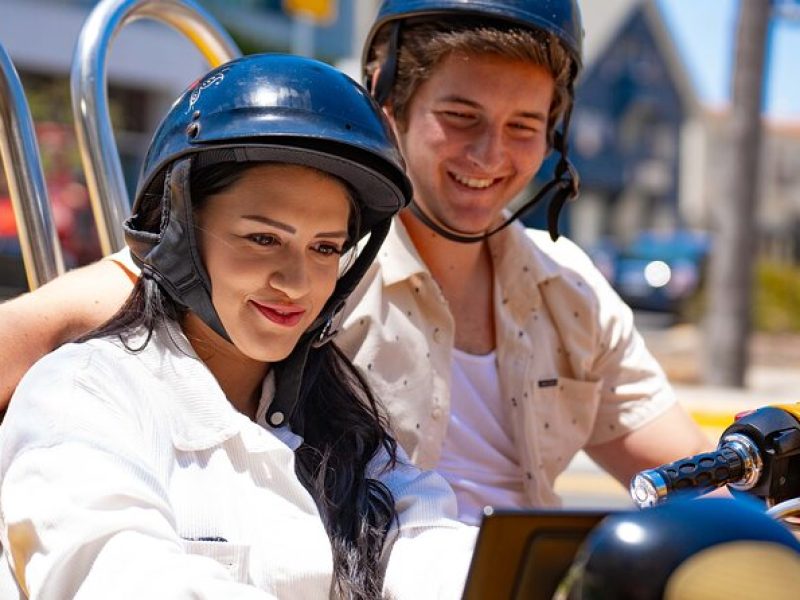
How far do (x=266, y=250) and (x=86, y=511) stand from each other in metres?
0.54

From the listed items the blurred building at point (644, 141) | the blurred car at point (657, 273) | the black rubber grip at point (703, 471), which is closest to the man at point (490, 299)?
the black rubber grip at point (703, 471)

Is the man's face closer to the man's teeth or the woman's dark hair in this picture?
the man's teeth

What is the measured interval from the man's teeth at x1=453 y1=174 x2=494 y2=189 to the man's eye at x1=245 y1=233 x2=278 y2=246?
88 cm

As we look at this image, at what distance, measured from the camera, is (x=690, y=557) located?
0.89 metres

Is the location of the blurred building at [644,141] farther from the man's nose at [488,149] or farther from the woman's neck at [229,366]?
the woman's neck at [229,366]

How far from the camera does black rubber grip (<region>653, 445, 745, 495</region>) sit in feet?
5.36

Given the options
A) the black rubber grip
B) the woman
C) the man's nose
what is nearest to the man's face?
the man's nose

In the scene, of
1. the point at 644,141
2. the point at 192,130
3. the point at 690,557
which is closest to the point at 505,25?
the point at 192,130

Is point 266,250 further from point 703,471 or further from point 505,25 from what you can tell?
point 505,25

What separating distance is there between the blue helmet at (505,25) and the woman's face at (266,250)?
82 cm

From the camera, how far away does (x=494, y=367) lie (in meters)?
2.83

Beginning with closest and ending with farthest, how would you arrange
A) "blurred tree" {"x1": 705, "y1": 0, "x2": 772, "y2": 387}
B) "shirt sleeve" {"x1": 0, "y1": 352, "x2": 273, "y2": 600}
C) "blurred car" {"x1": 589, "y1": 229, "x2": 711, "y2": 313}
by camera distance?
1. "shirt sleeve" {"x1": 0, "y1": 352, "x2": 273, "y2": 600}
2. "blurred tree" {"x1": 705, "y1": 0, "x2": 772, "y2": 387}
3. "blurred car" {"x1": 589, "y1": 229, "x2": 711, "y2": 313}

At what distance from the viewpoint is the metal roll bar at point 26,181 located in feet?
8.21

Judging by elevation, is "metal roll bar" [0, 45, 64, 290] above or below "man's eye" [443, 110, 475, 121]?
below
